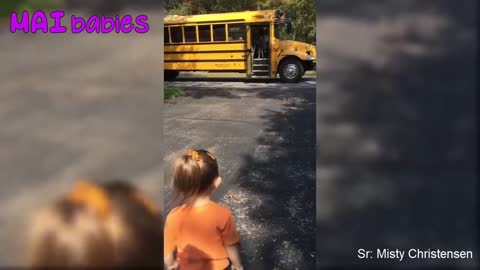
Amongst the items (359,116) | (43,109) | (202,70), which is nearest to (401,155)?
(359,116)

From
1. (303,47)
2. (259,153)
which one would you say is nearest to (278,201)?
(259,153)

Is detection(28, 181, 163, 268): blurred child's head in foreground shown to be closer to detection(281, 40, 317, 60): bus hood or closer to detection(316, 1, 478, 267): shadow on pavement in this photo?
detection(316, 1, 478, 267): shadow on pavement

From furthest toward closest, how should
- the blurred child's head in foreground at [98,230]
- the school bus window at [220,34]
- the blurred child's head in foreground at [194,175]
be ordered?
the school bus window at [220,34] → the blurred child's head in foreground at [194,175] → the blurred child's head in foreground at [98,230]

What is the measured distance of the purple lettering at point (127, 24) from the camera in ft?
3.57

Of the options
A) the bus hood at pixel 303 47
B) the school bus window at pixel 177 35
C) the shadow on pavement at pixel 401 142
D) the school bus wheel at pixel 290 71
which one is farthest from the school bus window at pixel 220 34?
the shadow on pavement at pixel 401 142

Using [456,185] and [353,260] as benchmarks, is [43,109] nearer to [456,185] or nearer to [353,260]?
[353,260]

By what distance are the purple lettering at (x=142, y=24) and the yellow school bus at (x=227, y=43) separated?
0.23 m

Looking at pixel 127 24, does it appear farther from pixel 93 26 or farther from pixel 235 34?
pixel 235 34

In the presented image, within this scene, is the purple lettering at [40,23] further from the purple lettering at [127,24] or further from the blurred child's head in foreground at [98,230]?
the blurred child's head in foreground at [98,230]

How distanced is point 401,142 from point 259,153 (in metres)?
1.38

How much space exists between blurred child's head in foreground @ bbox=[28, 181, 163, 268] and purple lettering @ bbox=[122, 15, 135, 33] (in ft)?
1.17

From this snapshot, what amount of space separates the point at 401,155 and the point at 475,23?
1.23 ft

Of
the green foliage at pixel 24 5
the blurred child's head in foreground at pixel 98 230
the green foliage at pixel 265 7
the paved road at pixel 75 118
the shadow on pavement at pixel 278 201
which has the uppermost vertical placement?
the green foliage at pixel 265 7

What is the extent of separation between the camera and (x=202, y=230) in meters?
1.29
